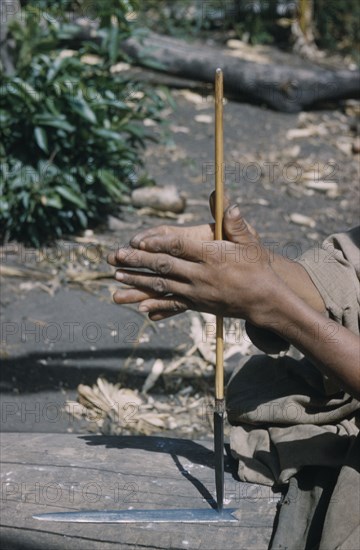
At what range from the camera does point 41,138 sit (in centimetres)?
467

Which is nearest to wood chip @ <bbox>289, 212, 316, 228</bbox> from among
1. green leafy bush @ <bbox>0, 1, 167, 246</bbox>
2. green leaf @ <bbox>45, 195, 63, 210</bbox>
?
green leafy bush @ <bbox>0, 1, 167, 246</bbox>

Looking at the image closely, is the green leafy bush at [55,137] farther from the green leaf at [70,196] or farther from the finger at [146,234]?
the finger at [146,234]

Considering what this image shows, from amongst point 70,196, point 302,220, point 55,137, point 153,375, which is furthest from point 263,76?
point 153,375

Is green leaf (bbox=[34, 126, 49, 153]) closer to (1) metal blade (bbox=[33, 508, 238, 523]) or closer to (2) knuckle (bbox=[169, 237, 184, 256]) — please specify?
(1) metal blade (bbox=[33, 508, 238, 523])

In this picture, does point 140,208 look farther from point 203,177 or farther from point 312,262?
point 312,262

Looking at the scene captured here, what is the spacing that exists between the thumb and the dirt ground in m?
1.84

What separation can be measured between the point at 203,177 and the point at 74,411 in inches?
97.9

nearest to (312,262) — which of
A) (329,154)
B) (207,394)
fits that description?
(207,394)

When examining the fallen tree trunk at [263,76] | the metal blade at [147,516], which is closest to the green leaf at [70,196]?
the fallen tree trunk at [263,76]

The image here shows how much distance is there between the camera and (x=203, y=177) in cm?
589

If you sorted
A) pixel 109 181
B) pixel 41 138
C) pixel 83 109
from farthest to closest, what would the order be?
pixel 109 181, pixel 83 109, pixel 41 138

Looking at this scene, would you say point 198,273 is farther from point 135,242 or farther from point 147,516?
point 147,516

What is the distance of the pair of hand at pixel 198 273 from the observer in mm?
1946

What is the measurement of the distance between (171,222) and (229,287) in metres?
3.35
